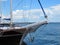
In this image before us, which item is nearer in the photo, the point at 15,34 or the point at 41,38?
the point at 15,34

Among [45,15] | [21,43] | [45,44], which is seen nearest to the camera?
[45,15]

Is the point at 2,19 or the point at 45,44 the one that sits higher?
the point at 2,19

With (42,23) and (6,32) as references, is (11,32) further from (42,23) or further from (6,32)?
(42,23)

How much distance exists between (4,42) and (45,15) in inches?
208

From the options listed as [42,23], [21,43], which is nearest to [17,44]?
[21,43]

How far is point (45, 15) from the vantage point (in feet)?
107

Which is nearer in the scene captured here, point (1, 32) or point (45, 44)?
point (1, 32)

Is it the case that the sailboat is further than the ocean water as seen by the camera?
No

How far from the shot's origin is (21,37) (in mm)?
34469

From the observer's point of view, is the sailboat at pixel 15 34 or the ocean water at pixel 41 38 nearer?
the sailboat at pixel 15 34

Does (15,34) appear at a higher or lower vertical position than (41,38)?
higher

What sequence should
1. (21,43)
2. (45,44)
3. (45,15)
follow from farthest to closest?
(45,44), (21,43), (45,15)

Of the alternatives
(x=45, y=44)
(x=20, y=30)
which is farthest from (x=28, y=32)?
(x=45, y=44)

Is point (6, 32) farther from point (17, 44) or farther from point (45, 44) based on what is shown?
point (45, 44)
